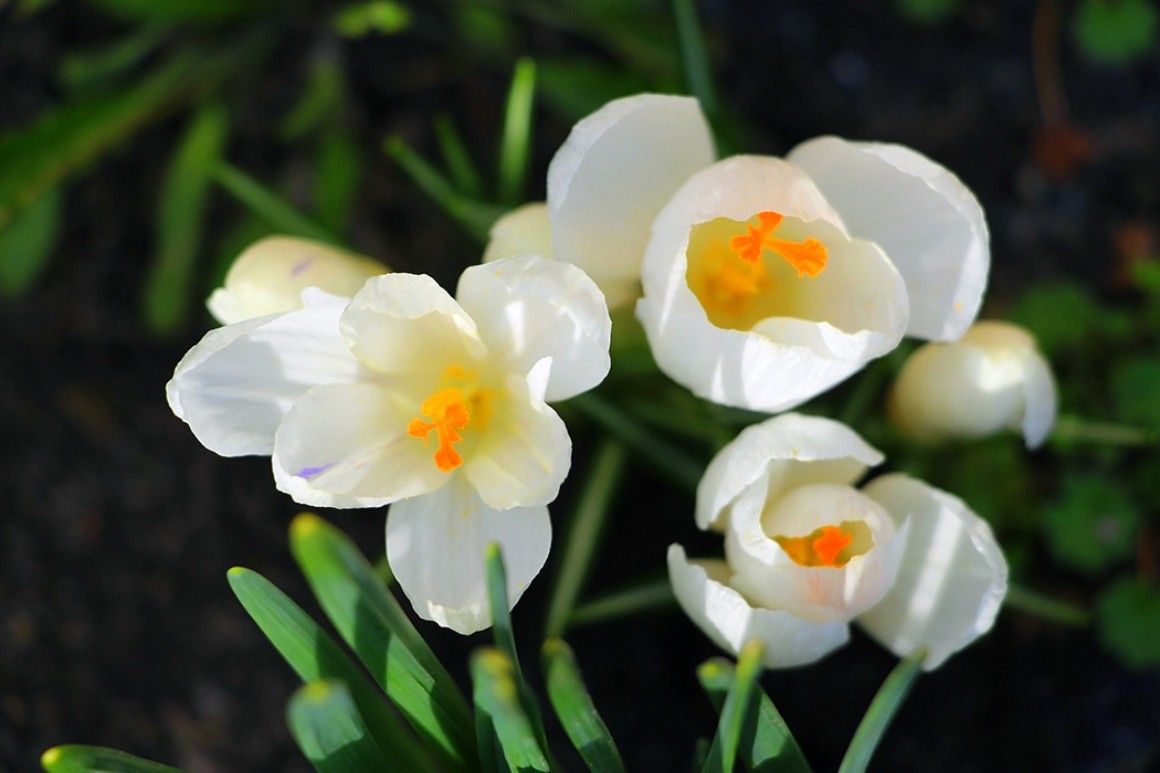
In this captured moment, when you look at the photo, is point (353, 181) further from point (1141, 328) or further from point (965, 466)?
point (1141, 328)

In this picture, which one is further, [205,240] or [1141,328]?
[205,240]

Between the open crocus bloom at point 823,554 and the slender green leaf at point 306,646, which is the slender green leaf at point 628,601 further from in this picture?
the slender green leaf at point 306,646

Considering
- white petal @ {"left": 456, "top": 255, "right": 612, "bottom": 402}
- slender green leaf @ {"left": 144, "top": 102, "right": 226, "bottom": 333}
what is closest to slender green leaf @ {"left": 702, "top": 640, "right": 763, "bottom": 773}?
white petal @ {"left": 456, "top": 255, "right": 612, "bottom": 402}

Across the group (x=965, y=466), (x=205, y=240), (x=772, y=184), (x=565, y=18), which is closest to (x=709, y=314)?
(x=772, y=184)

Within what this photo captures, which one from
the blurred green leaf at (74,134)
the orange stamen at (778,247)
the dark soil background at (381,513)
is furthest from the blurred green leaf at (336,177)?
the orange stamen at (778,247)

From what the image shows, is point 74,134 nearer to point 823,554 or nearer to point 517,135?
point 517,135

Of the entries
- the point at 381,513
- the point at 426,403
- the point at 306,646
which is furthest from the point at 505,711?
the point at 381,513
